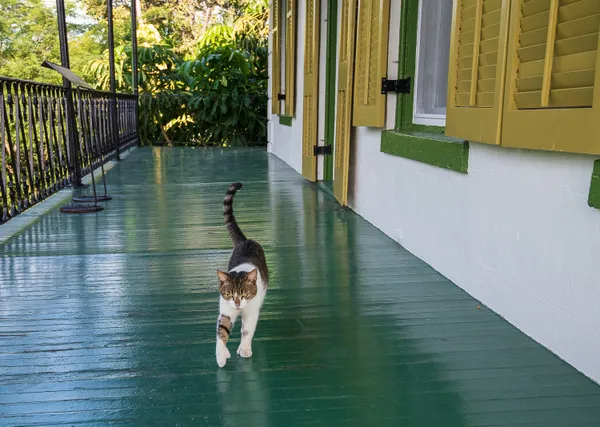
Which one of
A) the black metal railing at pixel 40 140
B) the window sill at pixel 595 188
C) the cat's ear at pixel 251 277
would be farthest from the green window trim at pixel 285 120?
the window sill at pixel 595 188

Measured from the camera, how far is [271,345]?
6.82 ft

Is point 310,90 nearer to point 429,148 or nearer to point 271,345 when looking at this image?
point 429,148

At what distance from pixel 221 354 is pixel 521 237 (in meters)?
1.18

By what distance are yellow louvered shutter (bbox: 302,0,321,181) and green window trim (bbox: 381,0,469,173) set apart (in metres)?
2.12

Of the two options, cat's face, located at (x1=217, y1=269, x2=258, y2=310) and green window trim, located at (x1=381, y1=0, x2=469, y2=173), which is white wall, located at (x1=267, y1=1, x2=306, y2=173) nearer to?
green window trim, located at (x1=381, y1=0, x2=469, y2=173)

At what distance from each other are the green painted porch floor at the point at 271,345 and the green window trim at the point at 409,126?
591 millimetres

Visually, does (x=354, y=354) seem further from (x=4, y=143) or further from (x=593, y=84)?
(x=4, y=143)

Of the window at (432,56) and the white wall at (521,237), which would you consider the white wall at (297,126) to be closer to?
the window at (432,56)

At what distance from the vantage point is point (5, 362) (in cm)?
192

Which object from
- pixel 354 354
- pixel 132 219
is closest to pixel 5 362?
pixel 354 354

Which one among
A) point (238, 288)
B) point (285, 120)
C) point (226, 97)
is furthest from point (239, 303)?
point (226, 97)

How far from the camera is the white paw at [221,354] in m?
1.89

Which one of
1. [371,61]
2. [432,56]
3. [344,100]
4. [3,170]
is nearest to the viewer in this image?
[432,56]

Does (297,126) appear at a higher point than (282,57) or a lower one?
lower
